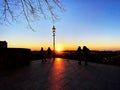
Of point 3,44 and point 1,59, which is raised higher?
point 3,44

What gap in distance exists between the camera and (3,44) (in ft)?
72.0

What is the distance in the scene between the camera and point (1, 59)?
12.9m

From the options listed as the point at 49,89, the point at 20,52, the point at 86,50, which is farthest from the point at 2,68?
the point at 86,50

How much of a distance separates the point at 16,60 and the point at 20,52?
2.87 ft

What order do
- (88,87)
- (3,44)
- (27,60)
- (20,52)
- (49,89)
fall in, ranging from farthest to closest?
(3,44) < (27,60) < (20,52) < (88,87) < (49,89)

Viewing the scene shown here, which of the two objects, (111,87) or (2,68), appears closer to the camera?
(111,87)

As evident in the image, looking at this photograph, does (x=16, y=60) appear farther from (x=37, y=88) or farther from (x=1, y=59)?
(x=37, y=88)

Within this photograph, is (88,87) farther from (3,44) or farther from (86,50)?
(3,44)

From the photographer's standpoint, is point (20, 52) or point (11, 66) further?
point (20, 52)

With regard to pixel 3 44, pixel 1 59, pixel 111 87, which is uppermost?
pixel 3 44

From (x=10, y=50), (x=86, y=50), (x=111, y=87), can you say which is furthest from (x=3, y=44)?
(x=111, y=87)

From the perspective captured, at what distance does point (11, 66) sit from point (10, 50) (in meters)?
1.23

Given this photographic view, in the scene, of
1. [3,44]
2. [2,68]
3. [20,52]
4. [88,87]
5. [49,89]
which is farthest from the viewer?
[3,44]

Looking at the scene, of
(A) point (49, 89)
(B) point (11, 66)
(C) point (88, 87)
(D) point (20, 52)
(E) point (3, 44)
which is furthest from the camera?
(E) point (3, 44)
